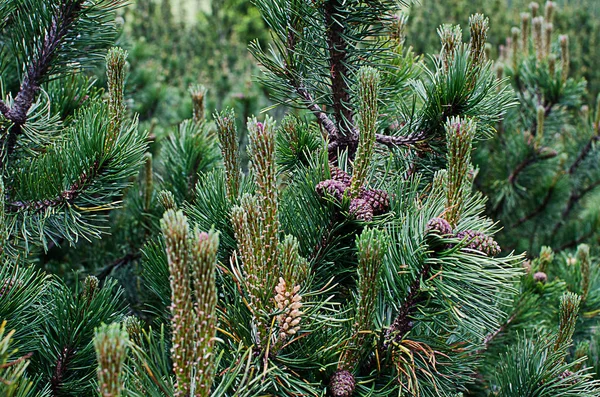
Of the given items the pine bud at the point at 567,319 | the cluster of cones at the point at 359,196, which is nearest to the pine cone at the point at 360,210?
the cluster of cones at the point at 359,196

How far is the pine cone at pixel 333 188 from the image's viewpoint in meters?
0.66

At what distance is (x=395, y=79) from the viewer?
36.5 inches

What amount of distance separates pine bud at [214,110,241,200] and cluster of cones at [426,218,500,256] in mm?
274

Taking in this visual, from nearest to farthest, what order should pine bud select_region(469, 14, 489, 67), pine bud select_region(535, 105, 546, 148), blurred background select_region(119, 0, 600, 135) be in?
pine bud select_region(469, 14, 489, 67) < pine bud select_region(535, 105, 546, 148) < blurred background select_region(119, 0, 600, 135)

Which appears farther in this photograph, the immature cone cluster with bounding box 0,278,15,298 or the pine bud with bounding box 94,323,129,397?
the immature cone cluster with bounding box 0,278,15,298

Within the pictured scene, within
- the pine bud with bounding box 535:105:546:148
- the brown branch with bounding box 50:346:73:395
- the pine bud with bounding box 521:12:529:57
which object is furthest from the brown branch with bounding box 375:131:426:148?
the pine bud with bounding box 521:12:529:57

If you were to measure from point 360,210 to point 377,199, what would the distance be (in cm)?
4

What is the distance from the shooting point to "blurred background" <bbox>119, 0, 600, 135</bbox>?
2098mm

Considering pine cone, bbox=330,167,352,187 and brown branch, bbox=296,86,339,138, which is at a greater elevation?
brown branch, bbox=296,86,339,138

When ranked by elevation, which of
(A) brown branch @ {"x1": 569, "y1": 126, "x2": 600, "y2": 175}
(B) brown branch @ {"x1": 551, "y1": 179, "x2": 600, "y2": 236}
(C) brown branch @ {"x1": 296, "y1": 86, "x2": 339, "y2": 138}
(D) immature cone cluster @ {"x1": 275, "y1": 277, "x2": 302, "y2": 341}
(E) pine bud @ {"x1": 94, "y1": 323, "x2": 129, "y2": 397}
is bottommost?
(B) brown branch @ {"x1": 551, "y1": 179, "x2": 600, "y2": 236}

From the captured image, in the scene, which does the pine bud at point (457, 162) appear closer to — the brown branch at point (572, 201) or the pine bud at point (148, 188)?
the pine bud at point (148, 188)

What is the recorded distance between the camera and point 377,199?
691 millimetres

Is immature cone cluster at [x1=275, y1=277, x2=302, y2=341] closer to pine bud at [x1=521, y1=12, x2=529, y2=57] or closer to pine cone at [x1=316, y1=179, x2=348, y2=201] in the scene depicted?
pine cone at [x1=316, y1=179, x2=348, y2=201]

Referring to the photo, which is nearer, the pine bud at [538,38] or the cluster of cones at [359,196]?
the cluster of cones at [359,196]
